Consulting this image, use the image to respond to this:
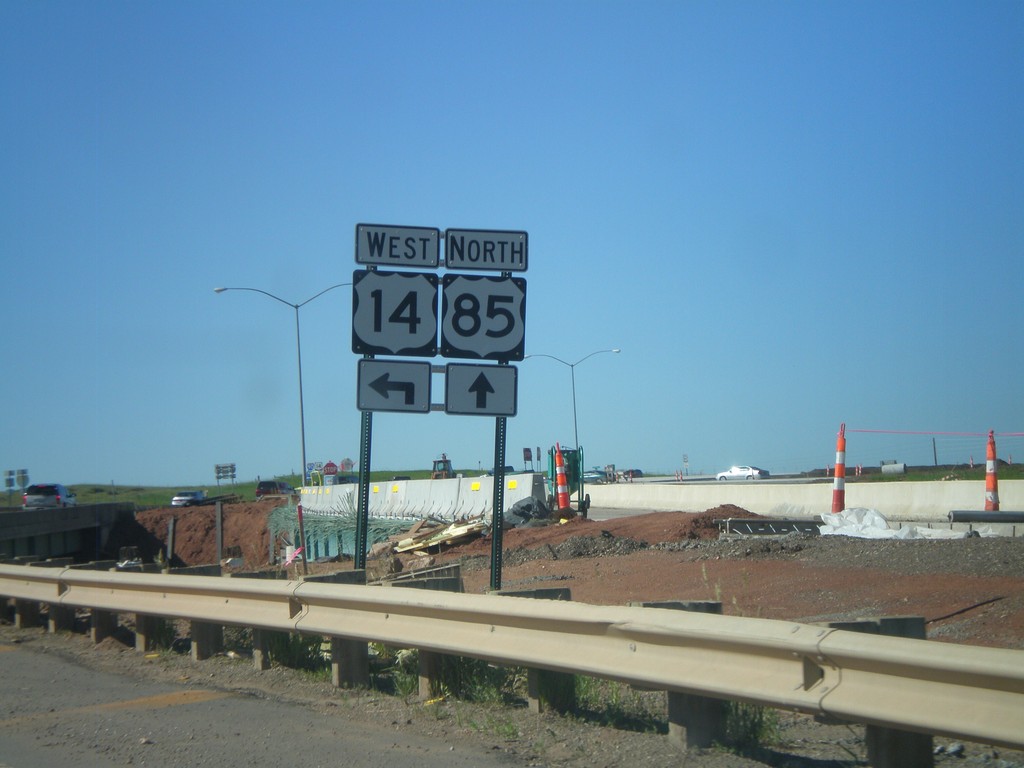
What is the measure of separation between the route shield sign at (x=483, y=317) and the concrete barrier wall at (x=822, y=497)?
1382 centimetres

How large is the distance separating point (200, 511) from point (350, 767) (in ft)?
157

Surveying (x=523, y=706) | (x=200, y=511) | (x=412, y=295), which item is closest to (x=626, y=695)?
(x=523, y=706)

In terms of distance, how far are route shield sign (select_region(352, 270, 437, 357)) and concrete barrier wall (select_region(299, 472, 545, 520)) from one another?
1344 centimetres

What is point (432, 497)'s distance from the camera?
3111 cm

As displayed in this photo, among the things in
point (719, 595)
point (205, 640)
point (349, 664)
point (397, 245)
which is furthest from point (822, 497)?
point (349, 664)

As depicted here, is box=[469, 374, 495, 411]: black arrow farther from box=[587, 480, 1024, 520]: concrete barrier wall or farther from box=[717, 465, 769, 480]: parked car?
box=[717, 465, 769, 480]: parked car

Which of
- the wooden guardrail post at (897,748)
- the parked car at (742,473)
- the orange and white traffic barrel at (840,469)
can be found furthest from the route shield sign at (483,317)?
the parked car at (742,473)

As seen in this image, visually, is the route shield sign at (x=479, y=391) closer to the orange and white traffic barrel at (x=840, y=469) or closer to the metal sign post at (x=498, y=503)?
the metal sign post at (x=498, y=503)

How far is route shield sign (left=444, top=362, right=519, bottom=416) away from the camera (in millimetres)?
10500

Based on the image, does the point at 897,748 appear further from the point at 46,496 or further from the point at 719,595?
the point at 46,496

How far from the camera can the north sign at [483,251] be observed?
1059cm

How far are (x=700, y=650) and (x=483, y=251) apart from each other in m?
6.44

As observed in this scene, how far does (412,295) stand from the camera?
421 inches

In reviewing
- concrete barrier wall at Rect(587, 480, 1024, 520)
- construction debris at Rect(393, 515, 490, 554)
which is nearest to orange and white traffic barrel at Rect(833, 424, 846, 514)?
concrete barrier wall at Rect(587, 480, 1024, 520)
